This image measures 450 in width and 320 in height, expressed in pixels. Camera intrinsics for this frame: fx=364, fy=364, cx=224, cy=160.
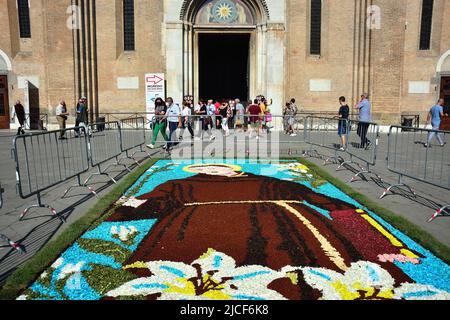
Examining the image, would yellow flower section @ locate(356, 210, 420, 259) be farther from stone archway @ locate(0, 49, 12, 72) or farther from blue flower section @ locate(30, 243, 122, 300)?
stone archway @ locate(0, 49, 12, 72)

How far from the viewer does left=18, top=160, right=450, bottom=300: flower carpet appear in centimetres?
349

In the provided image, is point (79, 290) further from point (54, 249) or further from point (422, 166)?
point (422, 166)

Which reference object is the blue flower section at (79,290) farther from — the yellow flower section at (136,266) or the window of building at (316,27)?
the window of building at (316,27)

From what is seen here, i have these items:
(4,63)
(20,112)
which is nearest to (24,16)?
(4,63)

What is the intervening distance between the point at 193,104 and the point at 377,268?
56.7 ft

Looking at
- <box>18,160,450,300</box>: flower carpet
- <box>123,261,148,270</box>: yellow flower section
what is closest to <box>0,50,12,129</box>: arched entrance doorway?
<box>18,160,450,300</box>: flower carpet

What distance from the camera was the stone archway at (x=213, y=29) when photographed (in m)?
19.5

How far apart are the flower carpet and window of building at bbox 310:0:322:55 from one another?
603 inches

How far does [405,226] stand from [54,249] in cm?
468

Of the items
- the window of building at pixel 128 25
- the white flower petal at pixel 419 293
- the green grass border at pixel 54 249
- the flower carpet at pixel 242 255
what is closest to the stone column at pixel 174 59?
the window of building at pixel 128 25

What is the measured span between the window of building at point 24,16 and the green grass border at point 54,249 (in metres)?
18.0

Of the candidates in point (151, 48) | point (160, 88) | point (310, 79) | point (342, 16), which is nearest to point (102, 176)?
point (160, 88)
